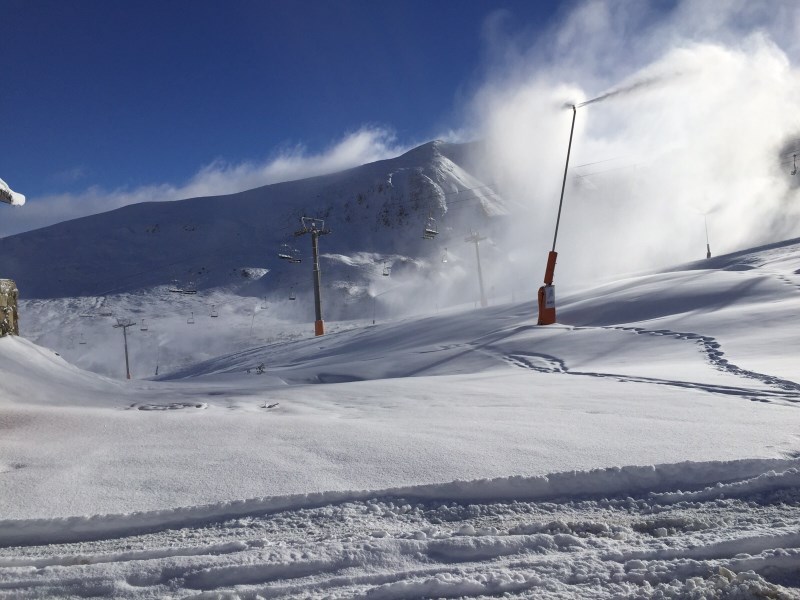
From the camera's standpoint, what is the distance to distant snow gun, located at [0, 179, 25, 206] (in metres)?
5.51

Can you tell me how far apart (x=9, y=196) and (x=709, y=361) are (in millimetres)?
9171

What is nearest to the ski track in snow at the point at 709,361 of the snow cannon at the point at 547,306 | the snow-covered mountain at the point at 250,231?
the snow cannon at the point at 547,306

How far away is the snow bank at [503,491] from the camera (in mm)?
3129

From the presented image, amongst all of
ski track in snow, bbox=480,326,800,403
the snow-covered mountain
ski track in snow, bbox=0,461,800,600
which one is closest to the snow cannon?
ski track in snow, bbox=480,326,800,403

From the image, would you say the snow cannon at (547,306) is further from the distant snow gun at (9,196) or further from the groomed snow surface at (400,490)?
the distant snow gun at (9,196)

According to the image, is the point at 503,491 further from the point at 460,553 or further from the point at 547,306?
the point at 547,306

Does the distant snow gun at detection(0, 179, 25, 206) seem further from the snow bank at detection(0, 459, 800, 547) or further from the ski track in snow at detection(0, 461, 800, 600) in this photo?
the ski track in snow at detection(0, 461, 800, 600)

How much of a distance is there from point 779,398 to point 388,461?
419 cm

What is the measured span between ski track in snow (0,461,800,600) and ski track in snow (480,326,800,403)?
10.3 feet

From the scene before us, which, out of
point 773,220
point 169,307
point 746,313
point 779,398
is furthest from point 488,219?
point 779,398

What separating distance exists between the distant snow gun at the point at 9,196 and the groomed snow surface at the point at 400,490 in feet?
5.16

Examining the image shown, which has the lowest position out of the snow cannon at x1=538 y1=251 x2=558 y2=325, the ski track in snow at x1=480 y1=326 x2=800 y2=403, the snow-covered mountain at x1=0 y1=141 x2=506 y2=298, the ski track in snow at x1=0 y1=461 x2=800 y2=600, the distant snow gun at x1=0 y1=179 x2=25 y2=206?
the ski track in snow at x1=0 y1=461 x2=800 y2=600

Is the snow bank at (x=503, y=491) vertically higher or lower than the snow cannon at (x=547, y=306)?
lower

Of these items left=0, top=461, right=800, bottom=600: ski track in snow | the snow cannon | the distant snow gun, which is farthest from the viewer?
the snow cannon
